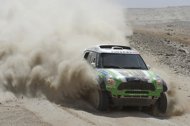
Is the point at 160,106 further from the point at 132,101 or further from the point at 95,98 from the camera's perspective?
the point at 95,98

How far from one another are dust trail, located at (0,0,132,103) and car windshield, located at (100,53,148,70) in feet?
1.74

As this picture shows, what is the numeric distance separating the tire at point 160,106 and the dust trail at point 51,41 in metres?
1.84

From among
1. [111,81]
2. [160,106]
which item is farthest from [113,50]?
[160,106]

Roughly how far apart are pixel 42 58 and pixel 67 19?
6.24m

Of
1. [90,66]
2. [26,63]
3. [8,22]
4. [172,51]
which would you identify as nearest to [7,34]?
[8,22]

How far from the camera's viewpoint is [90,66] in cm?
1478

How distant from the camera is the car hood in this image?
43.8ft

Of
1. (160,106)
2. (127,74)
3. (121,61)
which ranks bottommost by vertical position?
(160,106)

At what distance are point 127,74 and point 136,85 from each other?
44 centimetres

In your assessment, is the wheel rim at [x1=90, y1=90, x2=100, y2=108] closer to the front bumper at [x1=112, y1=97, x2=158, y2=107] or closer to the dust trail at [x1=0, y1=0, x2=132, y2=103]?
the dust trail at [x1=0, y1=0, x2=132, y2=103]

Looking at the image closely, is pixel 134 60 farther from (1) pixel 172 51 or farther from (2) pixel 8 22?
(1) pixel 172 51

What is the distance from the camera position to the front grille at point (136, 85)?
43.4 ft

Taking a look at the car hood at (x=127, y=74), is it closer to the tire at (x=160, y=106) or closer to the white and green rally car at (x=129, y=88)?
the white and green rally car at (x=129, y=88)

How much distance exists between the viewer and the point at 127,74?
13539 mm
